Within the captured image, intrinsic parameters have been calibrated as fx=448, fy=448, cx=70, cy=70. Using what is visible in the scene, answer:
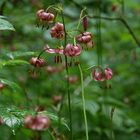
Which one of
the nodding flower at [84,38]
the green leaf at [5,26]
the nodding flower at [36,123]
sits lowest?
the nodding flower at [36,123]

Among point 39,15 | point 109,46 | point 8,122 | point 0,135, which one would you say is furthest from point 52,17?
point 109,46

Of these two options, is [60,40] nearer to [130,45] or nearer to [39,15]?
[39,15]

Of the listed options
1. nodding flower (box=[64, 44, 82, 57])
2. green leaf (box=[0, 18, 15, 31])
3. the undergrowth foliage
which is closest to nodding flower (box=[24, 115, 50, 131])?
the undergrowth foliage

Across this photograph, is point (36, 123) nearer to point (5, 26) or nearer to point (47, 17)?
point (47, 17)

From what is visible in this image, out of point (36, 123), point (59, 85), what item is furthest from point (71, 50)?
point (59, 85)

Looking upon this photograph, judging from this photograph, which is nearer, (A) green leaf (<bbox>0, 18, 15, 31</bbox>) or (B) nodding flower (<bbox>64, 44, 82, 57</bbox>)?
(B) nodding flower (<bbox>64, 44, 82, 57</bbox>)

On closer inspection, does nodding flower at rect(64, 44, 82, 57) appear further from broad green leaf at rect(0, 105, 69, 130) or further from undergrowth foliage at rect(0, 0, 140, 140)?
broad green leaf at rect(0, 105, 69, 130)

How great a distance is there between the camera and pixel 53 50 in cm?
145

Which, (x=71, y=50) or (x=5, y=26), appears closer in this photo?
(x=71, y=50)

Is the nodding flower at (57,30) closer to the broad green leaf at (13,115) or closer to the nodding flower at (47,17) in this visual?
the nodding flower at (47,17)

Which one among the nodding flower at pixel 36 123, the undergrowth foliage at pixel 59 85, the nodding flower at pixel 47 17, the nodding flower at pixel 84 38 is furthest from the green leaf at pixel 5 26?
the nodding flower at pixel 36 123

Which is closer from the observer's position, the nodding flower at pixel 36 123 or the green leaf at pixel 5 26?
the nodding flower at pixel 36 123

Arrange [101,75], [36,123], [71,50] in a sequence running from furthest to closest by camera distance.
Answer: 1. [101,75]
2. [71,50]
3. [36,123]

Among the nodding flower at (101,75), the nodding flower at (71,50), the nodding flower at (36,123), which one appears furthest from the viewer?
the nodding flower at (101,75)
